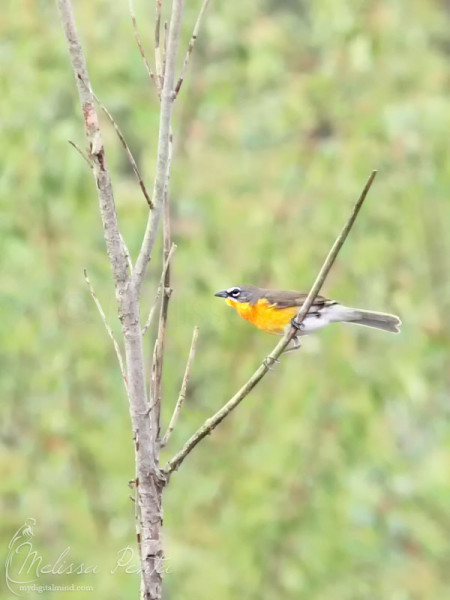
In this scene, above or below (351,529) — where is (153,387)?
below

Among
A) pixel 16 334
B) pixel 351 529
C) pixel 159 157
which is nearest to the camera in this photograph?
pixel 159 157

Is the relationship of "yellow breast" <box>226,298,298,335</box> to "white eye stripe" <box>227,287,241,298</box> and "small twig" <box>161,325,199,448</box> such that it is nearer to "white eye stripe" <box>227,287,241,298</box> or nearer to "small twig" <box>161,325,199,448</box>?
"white eye stripe" <box>227,287,241,298</box>

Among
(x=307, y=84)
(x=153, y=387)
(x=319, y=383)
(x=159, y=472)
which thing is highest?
(x=307, y=84)

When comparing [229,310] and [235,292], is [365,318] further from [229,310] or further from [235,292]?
[229,310]

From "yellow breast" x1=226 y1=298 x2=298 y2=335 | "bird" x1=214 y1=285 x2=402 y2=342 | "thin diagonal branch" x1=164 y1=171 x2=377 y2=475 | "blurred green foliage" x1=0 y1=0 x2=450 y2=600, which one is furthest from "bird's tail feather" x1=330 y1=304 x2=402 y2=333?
"thin diagonal branch" x1=164 y1=171 x2=377 y2=475

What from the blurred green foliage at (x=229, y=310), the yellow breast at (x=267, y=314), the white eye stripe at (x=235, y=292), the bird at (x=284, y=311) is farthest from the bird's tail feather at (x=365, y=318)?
the blurred green foliage at (x=229, y=310)

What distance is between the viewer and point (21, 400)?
227 inches

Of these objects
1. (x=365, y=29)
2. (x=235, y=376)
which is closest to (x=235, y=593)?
(x=235, y=376)

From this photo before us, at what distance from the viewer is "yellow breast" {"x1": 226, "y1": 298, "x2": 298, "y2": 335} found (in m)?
3.61

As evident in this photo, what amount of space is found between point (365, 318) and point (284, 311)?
322mm

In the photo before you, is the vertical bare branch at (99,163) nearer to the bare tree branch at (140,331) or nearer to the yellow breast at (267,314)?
the bare tree branch at (140,331)

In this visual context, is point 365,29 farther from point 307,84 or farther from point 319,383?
point 319,383

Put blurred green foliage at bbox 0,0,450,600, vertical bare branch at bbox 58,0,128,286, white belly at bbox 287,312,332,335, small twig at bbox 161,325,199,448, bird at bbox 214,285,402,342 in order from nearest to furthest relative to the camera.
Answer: vertical bare branch at bbox 58,0,128,286 → small twig at bbox 161,325,199,448 → white belly at bbox 287,312,332,335 → bird at bbox 214,285,402,342 → blurred green foliage at bbox 0,0,450,600

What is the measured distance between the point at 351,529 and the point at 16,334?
2.27 meters
